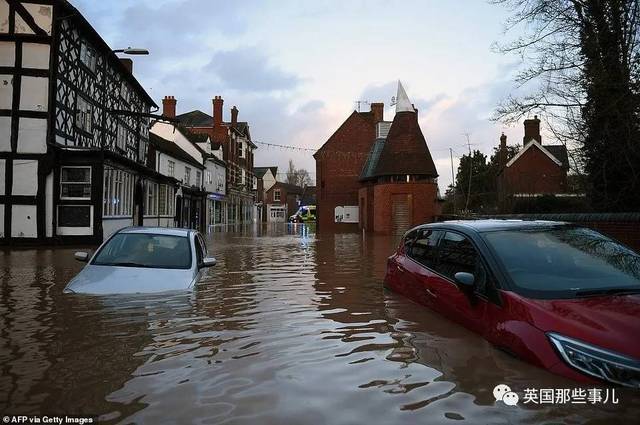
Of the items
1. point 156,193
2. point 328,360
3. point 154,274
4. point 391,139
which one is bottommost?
point 328,360

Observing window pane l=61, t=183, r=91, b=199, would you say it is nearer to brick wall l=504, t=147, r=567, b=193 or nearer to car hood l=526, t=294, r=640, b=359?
car hood l=526, t=294, r=640, b=359

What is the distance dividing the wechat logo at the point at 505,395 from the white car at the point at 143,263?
4743mm

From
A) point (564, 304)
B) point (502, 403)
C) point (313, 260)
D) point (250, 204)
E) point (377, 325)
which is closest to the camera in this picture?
point (502, 403)

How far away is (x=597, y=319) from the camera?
151 inches

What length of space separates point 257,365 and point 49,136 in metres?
17.8

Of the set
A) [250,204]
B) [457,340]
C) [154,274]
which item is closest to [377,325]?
[457,340]

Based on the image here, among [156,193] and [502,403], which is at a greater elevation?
[156,193]

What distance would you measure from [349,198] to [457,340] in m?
40.5

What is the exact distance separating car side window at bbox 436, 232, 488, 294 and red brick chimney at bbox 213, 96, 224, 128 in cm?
5015

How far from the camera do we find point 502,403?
11.9ft

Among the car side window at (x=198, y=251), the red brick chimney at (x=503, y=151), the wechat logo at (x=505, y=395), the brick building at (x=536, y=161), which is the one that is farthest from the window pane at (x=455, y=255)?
the red brick chimney at (x=503, y=151)

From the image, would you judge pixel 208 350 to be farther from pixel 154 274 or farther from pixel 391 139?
pixel 391 139

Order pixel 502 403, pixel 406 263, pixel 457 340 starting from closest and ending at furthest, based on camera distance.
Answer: pixel 502 403 < pixel 457 340 < pixel 406 263

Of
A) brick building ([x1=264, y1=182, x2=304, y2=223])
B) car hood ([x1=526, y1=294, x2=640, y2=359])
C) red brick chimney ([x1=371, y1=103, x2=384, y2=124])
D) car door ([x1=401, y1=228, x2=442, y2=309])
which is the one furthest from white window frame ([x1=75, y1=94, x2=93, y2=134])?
brick building ([x1=264, y1=182, x2=304, y2=223])
